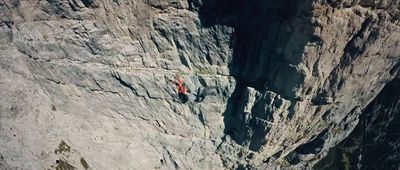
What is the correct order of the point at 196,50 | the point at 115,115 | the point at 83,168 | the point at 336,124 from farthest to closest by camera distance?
the point at 83,168 → the point at 115,115 → the point at 336,124 → the point at 196,50

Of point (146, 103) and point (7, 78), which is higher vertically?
point (146, 103)

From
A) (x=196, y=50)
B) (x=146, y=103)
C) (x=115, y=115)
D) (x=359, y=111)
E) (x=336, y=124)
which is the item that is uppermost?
(x=359, y=111)

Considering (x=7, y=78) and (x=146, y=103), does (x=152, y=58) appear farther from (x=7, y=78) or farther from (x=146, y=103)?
(x=7, y=78)

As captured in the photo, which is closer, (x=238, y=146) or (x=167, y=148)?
(x=238, y=146)

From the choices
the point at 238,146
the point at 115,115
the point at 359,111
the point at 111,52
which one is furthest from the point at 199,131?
the point at 359,111

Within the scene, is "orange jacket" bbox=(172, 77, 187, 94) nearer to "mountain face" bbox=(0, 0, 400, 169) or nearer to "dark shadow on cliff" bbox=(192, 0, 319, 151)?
"mountain face" bbox=(0, 0, 400, 169)

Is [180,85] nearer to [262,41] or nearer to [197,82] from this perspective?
[197,82]

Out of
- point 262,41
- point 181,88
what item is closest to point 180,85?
point 181,88
